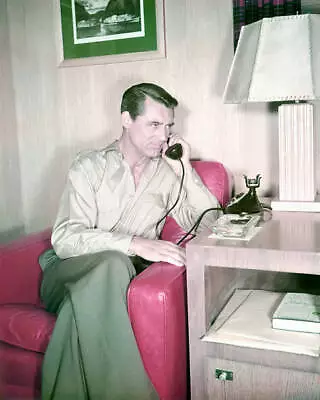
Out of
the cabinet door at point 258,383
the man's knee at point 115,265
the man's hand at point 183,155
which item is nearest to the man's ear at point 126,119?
the man's hand at point 183,155

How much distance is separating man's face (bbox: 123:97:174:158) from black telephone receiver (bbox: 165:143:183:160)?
3 centimetres

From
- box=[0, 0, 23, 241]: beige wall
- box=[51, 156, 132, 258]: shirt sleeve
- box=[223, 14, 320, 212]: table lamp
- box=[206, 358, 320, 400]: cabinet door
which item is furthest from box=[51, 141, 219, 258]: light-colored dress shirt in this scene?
box=[206, 358, 320, 400]: cabinet door

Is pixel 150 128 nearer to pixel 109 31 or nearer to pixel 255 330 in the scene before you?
pixel 109 31

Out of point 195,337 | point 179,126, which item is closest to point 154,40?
point 179,126

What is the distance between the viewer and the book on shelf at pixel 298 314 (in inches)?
44.1

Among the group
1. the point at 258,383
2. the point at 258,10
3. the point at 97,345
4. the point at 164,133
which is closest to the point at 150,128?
the point at 164,133

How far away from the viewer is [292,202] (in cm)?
134

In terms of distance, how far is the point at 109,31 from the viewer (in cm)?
140

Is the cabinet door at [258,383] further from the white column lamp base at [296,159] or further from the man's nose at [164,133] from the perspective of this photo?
the man's nose at [164,133]

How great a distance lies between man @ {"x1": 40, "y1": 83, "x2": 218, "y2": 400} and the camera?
1117 millimetres

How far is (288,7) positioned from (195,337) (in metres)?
0.89

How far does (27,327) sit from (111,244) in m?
0.28

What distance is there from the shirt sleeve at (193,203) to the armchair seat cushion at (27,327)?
456mm

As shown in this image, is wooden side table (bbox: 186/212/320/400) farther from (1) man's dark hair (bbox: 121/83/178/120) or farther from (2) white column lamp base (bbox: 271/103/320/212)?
(1) man's dark hair (bbox: 121/83/178/120)
